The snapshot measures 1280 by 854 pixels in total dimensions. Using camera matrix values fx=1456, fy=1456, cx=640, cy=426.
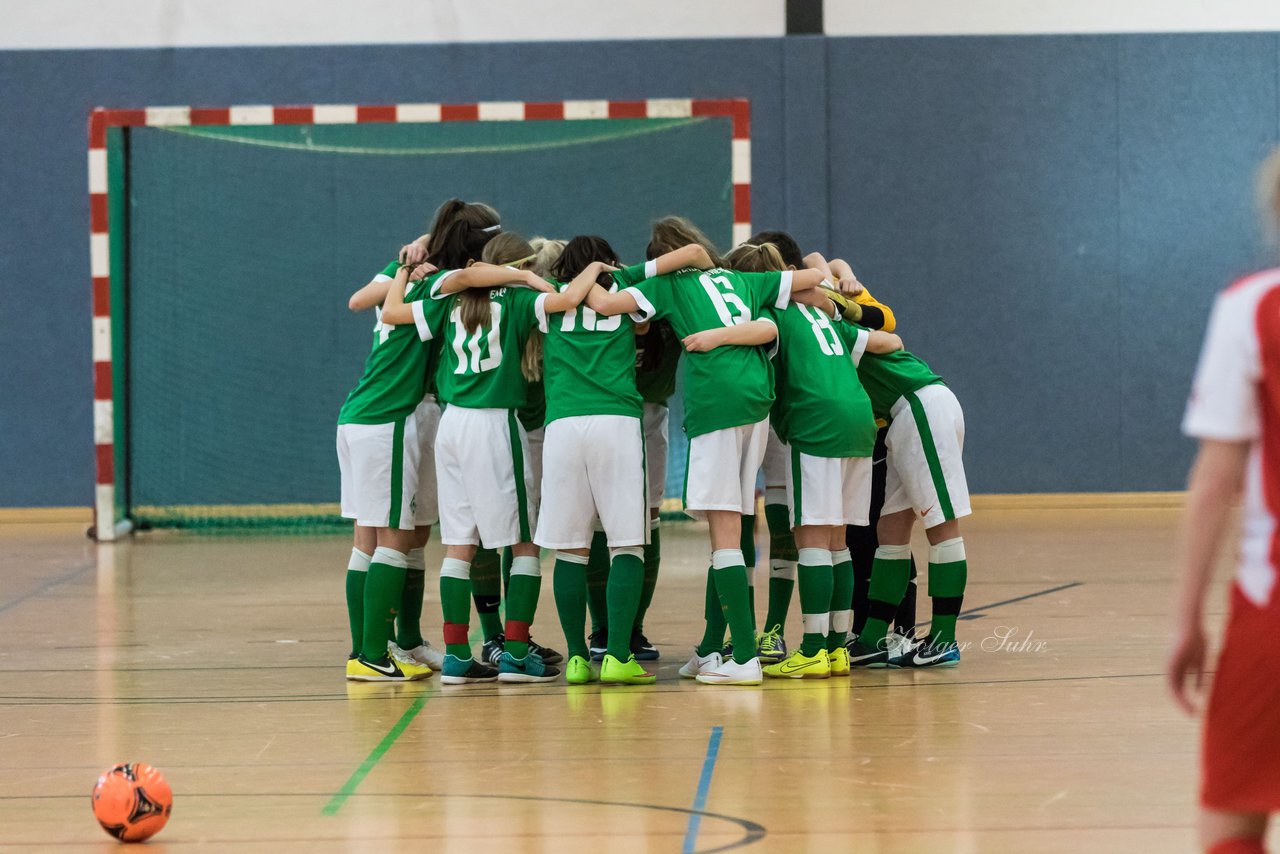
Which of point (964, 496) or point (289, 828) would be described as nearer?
point (289, 828)

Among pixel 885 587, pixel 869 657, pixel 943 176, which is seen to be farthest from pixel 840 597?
pixel 943 176

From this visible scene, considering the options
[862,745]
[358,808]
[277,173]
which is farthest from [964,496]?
[277,173]

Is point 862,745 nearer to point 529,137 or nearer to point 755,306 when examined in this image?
point 755,306

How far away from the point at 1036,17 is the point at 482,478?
26.5 feet

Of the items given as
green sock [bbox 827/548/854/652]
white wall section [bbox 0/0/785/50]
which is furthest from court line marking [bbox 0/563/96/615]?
white wall section [bbox 0/0/785/50]

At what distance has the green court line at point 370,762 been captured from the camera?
378cm

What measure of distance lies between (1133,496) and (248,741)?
8.80 metres

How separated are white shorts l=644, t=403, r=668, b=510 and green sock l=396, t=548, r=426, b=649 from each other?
0.95 m

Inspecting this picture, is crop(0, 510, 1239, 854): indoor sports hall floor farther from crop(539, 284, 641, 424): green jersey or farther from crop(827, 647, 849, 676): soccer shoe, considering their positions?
crop(539, 284, 641, 424): green jersey

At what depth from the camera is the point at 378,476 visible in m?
5.44

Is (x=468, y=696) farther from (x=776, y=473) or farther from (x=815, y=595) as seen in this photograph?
(x=776, y=473)

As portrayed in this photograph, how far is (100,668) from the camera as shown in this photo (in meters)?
5.89

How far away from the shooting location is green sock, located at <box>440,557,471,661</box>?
5281 mm

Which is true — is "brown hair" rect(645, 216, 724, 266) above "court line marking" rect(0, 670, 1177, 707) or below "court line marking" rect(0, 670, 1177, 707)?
above
